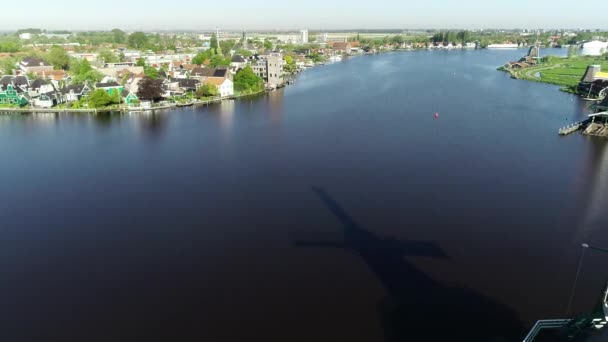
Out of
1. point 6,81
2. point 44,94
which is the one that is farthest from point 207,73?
point 6,81

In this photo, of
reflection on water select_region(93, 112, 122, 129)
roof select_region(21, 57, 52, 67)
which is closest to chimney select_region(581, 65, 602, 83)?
reflection on water select_region(93, 112, 122, 129)

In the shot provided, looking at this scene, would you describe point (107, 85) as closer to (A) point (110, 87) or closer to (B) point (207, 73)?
(A) point (110, 87)

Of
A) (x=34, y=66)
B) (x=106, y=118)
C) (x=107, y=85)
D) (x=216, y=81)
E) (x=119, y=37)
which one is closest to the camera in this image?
(x=106, y=118)

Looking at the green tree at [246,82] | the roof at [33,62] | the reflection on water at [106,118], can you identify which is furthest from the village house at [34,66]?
the green tree at [246,82]

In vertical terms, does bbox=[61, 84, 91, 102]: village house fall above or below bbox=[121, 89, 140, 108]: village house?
above

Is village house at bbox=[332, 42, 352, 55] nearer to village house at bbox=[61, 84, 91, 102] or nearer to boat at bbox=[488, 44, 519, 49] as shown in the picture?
boat at bbox=[488, 44, 519, 49]

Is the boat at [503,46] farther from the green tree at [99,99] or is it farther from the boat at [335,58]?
the green tree at [99,99]
